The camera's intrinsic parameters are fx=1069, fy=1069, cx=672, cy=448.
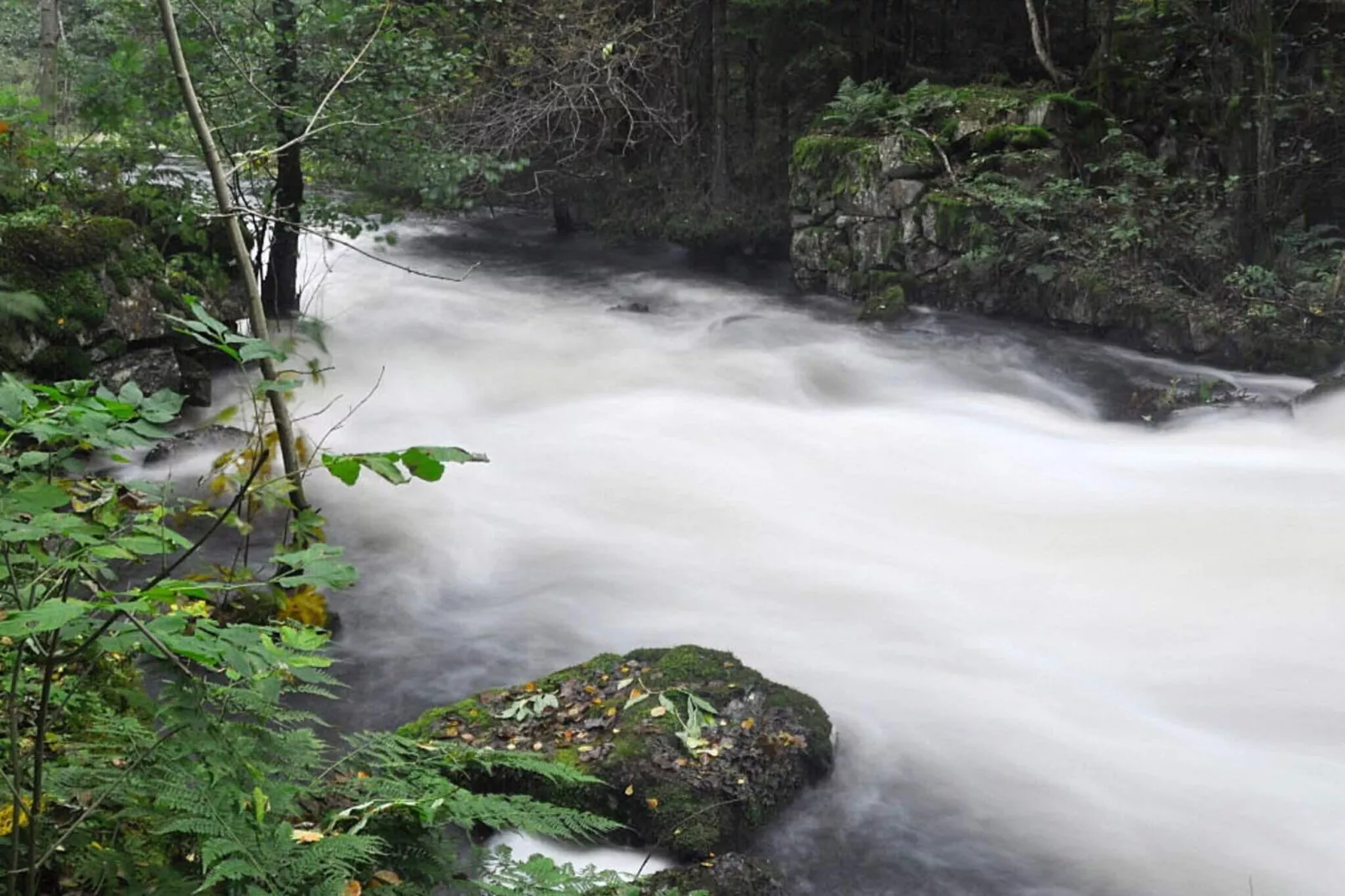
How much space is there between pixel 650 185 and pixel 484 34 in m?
4.33

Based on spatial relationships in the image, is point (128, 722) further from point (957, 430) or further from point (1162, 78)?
point (1162, 78)

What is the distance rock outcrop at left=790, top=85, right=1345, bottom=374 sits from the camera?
433 inches

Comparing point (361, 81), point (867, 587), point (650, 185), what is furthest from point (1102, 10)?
point (867, 587)

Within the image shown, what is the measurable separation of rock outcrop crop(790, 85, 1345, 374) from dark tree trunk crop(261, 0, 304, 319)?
635 cm

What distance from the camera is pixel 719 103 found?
52.1ft

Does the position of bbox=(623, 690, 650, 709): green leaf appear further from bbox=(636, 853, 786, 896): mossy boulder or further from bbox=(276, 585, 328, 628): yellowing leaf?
bbox=(276, 585, 328, 628): yellowing leaf

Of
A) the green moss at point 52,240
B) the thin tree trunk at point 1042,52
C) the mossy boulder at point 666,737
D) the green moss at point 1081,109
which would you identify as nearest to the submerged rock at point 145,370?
the green moss at point 52,240

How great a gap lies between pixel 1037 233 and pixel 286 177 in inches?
312

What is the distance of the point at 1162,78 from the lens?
516 inches

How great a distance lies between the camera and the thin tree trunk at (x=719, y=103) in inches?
618

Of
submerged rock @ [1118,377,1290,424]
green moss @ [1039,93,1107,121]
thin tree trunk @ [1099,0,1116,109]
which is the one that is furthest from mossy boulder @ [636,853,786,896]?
thin tree trunk @ [1099,0,1116,109]

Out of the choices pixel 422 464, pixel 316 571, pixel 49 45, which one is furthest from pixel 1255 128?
pixel 49 45

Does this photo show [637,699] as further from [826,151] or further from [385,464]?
[826,151]

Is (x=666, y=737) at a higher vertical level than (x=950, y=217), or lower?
lower
